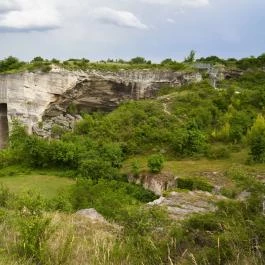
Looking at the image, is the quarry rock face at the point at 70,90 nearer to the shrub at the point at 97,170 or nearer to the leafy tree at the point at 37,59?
the leafy tree at the point at 37,59

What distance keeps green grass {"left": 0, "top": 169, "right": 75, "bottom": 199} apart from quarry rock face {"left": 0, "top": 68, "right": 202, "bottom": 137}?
504 centimetres

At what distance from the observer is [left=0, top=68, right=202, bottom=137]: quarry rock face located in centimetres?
2617

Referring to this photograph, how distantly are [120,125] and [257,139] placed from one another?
23.6ft

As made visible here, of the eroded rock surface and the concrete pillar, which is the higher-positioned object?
the eroded rock surface

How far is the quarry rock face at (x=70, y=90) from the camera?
2617cm

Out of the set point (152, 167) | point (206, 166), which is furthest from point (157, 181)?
point (206, 166)

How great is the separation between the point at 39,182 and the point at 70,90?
26.9 feet

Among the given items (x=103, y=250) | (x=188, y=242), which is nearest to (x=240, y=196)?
(x=188, y=242)

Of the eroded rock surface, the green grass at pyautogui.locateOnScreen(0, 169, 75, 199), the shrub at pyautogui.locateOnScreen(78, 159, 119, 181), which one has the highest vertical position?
the eroded rock surface

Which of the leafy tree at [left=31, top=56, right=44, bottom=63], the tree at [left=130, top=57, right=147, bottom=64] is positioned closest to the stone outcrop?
the leafy tree at [left=31, top=56, right=44, bottom=63]

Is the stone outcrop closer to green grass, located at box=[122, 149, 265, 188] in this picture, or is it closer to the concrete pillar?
green grass, located at box=[122, 149, 265, 188]

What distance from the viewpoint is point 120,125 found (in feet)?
79.9

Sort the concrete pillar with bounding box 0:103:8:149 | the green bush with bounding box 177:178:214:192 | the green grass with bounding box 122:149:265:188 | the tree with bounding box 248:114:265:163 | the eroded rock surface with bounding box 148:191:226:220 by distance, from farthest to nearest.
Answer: the concrete pillar with bounding box 0:103:8:149 < the tree with bounding box 248:114:265:163 < the green grass with bounding box 122:149:265:188 < the green bush with bounding box 177:178:214:192 < the eroded rock surface with bounding box 148:191:226:220

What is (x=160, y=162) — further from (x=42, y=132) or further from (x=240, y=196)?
(x=240, y=196)
